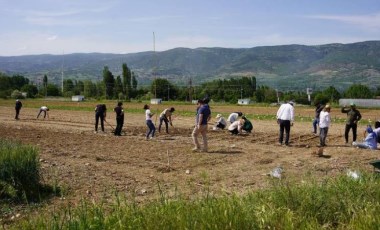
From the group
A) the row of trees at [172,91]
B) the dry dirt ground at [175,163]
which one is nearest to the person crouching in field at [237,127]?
the dry dirt ground at [175,163]

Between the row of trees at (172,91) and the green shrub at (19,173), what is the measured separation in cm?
6481

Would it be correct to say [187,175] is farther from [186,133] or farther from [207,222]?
[186,133]

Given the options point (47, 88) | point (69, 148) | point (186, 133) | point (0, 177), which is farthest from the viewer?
point (47, 88)

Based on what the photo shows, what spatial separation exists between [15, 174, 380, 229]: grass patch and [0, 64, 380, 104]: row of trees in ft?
221

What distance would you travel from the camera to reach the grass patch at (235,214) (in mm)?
5020

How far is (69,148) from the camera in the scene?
1672 cm

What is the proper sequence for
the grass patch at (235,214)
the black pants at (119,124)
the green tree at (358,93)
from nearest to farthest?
the grass patch at (235,214) < the black pants at (119,124) < the green tree at (358,93)

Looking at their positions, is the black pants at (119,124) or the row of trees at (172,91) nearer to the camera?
Result: the black pants at (119,124)

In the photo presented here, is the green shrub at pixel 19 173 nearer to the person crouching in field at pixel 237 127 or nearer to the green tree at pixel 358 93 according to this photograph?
the person crouching in field at pixel 237 127

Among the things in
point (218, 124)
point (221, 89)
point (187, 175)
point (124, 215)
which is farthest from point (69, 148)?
point (221, 89)

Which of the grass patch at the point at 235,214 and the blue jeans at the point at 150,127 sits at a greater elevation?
the grass patch at the point at 235,214

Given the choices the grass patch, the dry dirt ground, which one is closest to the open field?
the dry dirt ground

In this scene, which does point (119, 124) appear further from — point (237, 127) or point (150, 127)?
point (237, 127)

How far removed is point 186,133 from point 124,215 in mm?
17873
